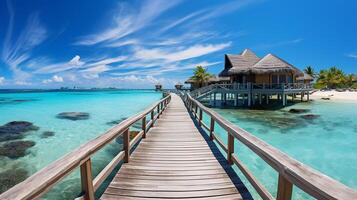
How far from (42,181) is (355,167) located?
8915 mm

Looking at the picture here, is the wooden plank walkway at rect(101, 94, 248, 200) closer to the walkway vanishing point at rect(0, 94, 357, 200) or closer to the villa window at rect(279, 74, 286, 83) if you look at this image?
the walkway vanishing point at rect(0, 94, 357, 200)

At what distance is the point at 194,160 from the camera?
417 centimetres

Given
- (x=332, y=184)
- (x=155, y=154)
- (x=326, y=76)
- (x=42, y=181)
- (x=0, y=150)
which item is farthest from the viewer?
(x=326, y=76)

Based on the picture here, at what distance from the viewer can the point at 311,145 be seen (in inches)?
352

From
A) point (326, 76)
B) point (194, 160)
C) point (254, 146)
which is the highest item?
point (326, 76)

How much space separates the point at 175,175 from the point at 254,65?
21.1m

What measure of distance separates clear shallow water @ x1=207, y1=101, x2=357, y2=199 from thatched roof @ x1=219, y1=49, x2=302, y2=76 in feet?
23.8

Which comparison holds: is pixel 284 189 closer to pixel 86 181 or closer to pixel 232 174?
pixel 232 174

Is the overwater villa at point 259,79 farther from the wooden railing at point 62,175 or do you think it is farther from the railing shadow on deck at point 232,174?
the wooden railing at point 62,175

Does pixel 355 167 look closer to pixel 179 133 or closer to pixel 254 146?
Result: pixel 179 133

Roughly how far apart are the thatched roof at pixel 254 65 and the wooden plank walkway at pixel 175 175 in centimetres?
1819

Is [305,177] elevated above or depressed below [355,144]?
above

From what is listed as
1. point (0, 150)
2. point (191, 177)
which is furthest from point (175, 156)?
point (0, 150)

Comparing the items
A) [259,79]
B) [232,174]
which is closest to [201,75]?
[259,79]
